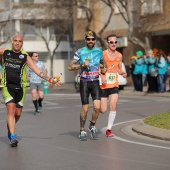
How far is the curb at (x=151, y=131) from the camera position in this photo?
38.6ft

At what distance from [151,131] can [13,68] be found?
10.5ft

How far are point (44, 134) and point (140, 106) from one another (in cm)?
826

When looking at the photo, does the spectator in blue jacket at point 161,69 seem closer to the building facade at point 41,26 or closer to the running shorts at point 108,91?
the running shorts at point 108,91

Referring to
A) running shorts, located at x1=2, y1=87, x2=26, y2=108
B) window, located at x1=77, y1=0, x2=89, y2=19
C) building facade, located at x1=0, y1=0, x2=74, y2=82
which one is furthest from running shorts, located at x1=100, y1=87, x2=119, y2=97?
building facade, located at x1=0, y1=0, x2=74, y2=82

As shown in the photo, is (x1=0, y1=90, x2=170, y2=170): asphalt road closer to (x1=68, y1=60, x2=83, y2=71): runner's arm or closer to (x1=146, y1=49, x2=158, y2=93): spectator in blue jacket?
(x1=68, y1=60, x2=83, y2=71): runner's arm

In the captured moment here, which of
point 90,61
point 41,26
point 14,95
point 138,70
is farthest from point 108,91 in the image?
point 41,26

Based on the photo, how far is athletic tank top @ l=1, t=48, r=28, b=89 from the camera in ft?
36.7

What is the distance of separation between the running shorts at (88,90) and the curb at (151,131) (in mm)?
1306

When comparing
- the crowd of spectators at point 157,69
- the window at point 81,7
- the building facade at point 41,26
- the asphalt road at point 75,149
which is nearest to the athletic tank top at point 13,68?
the asphalt road at point 75,149

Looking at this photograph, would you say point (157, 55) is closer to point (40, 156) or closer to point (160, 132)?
point (160, 132)

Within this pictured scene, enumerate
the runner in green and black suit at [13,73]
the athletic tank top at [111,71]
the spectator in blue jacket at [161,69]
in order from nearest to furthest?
1. the runner in green and black suit at [13,73]
2. the athletic tank top at [111,71]
3. the spectator in blue jacket at [161,69]

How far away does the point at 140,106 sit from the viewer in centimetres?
2077

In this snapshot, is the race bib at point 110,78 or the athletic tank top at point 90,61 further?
the race bib at point 110,78

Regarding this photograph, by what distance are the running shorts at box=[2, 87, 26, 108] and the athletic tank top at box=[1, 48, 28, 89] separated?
0.26ft
